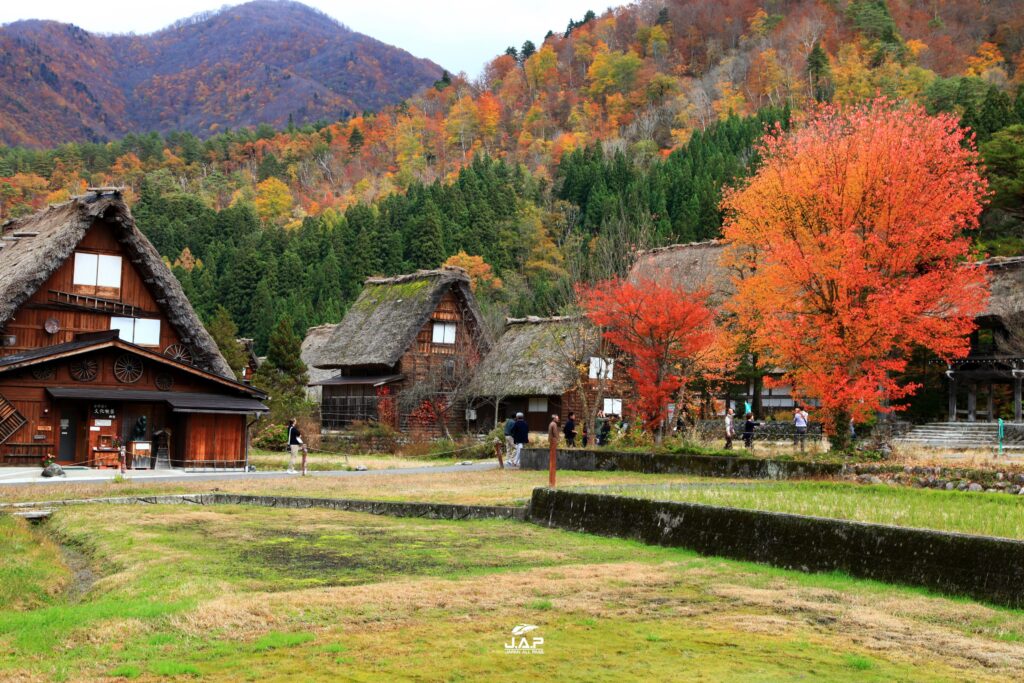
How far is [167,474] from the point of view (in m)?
26.9

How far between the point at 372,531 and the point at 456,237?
208ft

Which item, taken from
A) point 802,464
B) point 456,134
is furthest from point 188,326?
point 456,134

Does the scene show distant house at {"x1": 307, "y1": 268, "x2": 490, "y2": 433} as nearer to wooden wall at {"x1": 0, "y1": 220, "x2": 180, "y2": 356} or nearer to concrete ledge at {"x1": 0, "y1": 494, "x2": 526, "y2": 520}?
wooden wall at {"x1": 0, "y1": 220, "x2": 180, "y2": 356}

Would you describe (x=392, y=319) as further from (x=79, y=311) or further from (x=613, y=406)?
(x=79, y=311)

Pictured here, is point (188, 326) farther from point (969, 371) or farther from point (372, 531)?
point (969, 371)

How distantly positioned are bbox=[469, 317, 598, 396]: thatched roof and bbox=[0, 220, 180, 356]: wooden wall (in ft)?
47.1

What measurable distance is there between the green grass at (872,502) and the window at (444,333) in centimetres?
2847

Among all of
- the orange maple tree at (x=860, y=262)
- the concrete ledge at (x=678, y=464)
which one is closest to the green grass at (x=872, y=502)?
the concrete ledge at (x=678, y=464)

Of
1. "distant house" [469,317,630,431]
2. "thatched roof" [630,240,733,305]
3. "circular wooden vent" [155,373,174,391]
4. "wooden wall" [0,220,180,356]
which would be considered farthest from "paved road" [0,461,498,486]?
"thatched roof" [630,240,733,305]

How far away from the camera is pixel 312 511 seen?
54.1 ft

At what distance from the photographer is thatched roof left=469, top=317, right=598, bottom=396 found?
132ft

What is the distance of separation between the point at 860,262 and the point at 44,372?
895 inches

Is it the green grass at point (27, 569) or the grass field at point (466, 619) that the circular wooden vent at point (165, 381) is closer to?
the green grass at point (27, 569)

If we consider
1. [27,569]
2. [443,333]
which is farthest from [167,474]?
[443,333]
